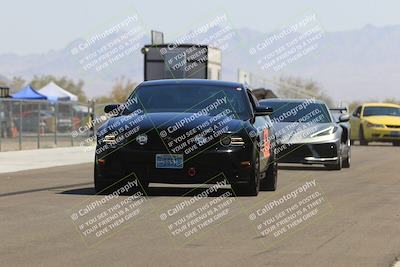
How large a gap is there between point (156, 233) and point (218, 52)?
83.9 ft

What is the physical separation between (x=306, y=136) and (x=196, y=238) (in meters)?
13.0

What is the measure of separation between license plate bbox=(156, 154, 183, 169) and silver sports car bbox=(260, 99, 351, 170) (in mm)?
8238

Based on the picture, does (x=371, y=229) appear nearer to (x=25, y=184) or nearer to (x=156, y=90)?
(x=156, y=90)

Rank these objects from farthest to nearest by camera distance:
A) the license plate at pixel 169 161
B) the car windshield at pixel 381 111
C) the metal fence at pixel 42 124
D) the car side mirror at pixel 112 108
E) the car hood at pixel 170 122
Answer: the car windshield at pixel 381 111
the metal fence at pixel 42 124
the car side mirror at pixel 112 108
the license plate at pixel 169 161
the car hood at pixel 170 122

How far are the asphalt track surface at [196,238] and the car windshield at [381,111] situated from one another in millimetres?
25735

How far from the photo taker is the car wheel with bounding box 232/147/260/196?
14785 millimetres

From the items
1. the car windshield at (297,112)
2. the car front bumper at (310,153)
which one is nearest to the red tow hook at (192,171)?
the car front bumper at (310,153)

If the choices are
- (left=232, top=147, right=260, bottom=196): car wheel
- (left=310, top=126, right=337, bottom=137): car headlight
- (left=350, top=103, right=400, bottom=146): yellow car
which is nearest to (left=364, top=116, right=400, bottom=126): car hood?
(left=350, top=103, right=400, bottom=146): yellow car

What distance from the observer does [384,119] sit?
4141cm

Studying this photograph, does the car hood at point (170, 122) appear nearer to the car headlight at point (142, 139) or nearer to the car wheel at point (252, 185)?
the car headlight at point (142, 139)

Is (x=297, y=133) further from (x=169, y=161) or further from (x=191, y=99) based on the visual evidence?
(x=169, y=161)

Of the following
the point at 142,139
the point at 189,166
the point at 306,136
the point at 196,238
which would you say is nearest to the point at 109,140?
the point at 142,139

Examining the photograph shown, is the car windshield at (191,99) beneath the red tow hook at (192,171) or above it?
above

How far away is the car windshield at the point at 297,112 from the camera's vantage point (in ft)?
78.3
